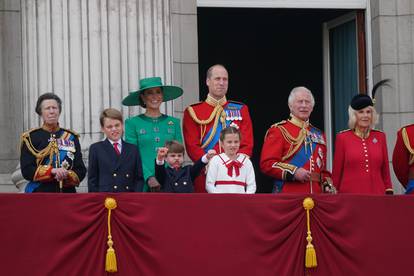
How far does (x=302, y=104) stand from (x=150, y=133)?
1465 millimetres

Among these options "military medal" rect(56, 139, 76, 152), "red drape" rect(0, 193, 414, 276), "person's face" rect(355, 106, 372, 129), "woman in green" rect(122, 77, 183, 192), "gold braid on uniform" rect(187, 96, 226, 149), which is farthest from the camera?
"gold braid on uniform" rect(187, 96, 226, 149)

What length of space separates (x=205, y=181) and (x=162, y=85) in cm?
107

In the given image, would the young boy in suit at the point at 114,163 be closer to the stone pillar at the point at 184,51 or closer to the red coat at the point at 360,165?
the red coat at the point at 360,165

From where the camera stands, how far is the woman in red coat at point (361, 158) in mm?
11883

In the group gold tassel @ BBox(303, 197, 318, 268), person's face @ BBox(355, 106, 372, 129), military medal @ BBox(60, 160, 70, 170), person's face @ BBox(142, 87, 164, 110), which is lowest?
→ gold tassel @ BBox(303, 197, 318, 268)

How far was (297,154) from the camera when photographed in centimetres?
1195

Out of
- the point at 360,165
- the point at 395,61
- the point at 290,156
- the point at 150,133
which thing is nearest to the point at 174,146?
the point at 150,133

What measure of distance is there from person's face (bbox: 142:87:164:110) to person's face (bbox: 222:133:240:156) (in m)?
0.98

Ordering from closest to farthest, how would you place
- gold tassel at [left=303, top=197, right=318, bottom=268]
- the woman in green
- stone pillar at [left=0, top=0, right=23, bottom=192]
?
1. gold tassel at [left=303, top=197, right=318, bottom=268]
2. the woman in green
3. stone pillar at [left=0, top=0, right=23, bottom=192]

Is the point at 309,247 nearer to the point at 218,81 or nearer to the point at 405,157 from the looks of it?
the point at 405,157

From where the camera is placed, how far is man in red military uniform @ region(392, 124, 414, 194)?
1218cm

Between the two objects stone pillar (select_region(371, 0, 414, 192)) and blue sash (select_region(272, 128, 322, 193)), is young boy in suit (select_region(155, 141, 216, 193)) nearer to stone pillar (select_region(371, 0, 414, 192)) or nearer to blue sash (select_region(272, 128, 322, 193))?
blue sash (select_region(272, 128, 322, 193))

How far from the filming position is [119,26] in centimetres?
1305

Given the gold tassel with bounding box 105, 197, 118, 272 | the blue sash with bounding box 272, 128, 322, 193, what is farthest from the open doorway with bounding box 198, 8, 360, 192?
the gold tassel with bounding box 105, 197, 118, 272
